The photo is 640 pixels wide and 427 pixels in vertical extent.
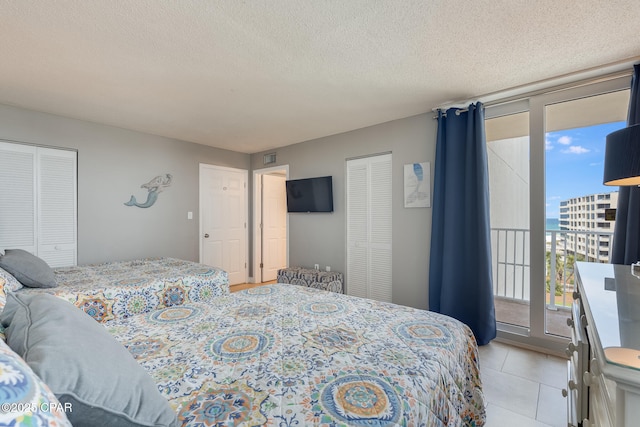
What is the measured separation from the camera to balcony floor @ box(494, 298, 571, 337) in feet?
9.59

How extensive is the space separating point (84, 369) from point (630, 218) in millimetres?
3286

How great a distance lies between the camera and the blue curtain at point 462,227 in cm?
279

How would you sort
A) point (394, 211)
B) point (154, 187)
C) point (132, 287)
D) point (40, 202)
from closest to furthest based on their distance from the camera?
point (132, 287) < point (40, 202) < point (394, 211) < point (154, 187)

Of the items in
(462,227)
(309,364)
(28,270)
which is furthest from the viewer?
(462,227)

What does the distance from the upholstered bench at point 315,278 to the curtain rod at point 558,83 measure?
100 inches

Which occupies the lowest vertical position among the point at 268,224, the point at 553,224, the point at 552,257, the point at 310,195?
the point at 552,257

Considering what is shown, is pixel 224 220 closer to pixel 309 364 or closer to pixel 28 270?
pixel 28 270

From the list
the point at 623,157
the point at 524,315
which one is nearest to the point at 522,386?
the point at 524,315

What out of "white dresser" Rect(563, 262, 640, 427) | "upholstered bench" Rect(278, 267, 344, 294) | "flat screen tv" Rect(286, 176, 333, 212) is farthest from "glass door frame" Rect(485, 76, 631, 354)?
"flat screen tv" Rect(286, 176, 333, 212)

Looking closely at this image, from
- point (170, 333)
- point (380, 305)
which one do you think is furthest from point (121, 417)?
point (380, 305)

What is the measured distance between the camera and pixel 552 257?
308cm

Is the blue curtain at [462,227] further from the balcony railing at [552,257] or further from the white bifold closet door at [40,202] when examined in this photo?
the white bifold closet door at [40,202]

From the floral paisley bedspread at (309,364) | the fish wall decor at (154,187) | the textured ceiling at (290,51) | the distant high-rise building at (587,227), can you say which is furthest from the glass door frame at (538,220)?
the fish wall decor at (154,187)

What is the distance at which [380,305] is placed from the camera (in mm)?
1884
